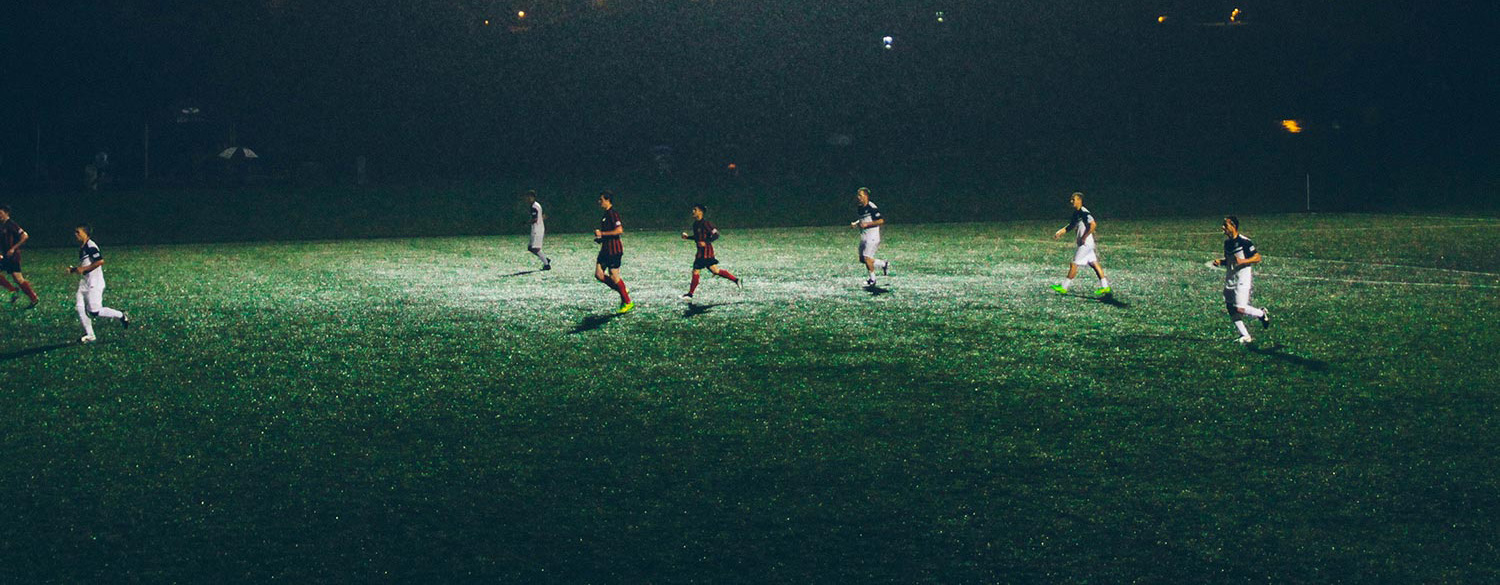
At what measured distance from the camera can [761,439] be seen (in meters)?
8.26

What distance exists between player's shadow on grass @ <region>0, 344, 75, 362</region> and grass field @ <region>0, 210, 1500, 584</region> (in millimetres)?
82

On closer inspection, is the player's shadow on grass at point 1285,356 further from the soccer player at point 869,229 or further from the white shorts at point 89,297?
the white shorts at point 89,297

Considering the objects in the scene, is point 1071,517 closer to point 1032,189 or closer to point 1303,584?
→ point 1303,584

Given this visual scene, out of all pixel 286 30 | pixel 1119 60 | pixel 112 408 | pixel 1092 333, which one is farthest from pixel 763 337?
pixel 1119 60

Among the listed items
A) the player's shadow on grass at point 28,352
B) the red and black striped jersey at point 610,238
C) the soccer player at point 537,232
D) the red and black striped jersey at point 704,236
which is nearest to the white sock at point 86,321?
the player's shadow on grass at point 28,352

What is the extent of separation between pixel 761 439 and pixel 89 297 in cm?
881

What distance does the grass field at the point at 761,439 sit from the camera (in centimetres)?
586

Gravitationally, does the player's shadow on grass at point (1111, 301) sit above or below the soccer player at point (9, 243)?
below

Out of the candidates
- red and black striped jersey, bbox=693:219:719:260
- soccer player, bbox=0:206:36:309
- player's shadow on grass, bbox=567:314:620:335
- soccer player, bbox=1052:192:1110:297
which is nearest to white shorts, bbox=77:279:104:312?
soccer player, bbox=0:206:36:309

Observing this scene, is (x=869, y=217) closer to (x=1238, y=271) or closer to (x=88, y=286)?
(x=1238, y=271)

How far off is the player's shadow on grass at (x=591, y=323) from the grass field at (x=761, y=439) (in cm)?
9

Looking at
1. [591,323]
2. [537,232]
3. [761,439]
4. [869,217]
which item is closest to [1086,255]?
[869,217]

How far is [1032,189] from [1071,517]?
3199cm

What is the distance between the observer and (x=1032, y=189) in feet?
122
